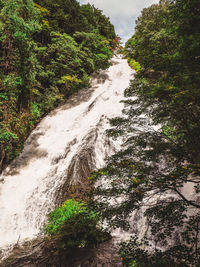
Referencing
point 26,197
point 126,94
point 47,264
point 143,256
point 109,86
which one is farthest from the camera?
point 109,86

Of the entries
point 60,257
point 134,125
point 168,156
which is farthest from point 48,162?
point 168,156

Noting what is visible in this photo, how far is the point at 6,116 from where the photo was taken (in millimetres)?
6590

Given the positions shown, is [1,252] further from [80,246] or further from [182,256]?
[182,256]

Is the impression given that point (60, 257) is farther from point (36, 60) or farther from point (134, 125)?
point (36, 60)

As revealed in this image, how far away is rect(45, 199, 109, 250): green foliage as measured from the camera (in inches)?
159

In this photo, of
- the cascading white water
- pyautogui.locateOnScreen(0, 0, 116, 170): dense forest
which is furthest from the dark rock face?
pyautogui.locateOnScreen(0, 0, 116, 170): dense forest

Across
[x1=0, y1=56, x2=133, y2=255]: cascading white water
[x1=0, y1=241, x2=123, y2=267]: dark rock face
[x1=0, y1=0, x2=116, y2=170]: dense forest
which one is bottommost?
[x1=0, y1=241, x2=123, y2=267]: dark rock face

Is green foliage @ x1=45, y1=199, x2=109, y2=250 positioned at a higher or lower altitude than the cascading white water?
lower

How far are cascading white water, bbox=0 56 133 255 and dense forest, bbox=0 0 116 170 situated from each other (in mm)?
819

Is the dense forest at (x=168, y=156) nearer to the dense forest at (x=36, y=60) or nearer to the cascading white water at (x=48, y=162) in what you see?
the cascading white water at (x=48, y=162)

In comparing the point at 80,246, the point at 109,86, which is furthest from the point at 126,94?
the point at 109,86

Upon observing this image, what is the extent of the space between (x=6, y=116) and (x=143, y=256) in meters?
6.90

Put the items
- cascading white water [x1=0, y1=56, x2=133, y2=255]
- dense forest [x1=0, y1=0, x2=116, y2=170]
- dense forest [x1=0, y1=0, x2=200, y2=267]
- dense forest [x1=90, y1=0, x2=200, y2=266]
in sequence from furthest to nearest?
1. dense forest [x1=0, y1=0, x2=116, y2=170]
2. cascading white water [x1=0, y1=56, x2=133, y2=255]
3. dense forest [x1=0, y1=0, x2=200, y2=267]
4. dense forest [x1=90, y1=0, x2=200, y2=266]

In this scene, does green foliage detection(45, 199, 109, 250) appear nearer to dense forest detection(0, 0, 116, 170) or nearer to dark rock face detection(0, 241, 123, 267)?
dark rock face detection(0, 241, 123, 267)
